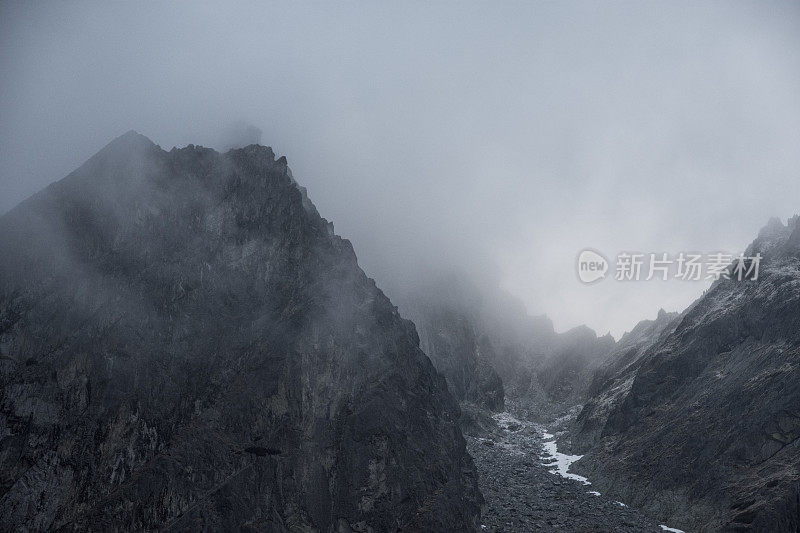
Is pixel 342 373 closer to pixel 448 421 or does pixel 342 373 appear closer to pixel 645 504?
pixel 448 421

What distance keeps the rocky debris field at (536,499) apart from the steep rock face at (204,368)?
8035 millimetres

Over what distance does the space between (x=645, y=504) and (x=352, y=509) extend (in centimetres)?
4873

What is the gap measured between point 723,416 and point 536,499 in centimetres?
3467

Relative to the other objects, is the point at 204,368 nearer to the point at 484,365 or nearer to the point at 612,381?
the point at 612,381

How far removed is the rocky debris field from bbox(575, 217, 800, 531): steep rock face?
5202 millimetres

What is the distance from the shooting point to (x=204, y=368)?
222 feet

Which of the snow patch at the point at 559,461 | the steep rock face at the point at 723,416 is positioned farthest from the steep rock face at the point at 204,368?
the steep rock face at the point at 723,416

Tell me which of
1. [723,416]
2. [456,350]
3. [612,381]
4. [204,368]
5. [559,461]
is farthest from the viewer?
[456,350]

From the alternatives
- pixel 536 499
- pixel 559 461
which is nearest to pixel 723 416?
pixel 536 499

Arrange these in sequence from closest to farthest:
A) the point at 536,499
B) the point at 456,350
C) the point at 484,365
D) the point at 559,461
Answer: the point at 536,499 < the point at 559,461 < the point at 456,350 < the point at 484,365

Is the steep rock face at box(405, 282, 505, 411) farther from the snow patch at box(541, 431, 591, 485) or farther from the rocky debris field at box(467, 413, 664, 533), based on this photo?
the snow patch at box(541, 431, 591, 485)

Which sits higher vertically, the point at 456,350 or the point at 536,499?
the point at 456,350

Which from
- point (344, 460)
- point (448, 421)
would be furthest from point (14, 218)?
point (448, 421)

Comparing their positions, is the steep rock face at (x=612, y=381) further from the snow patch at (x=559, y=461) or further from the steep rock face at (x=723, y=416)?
Answer: the steep rock face at (x=723, y=416)
